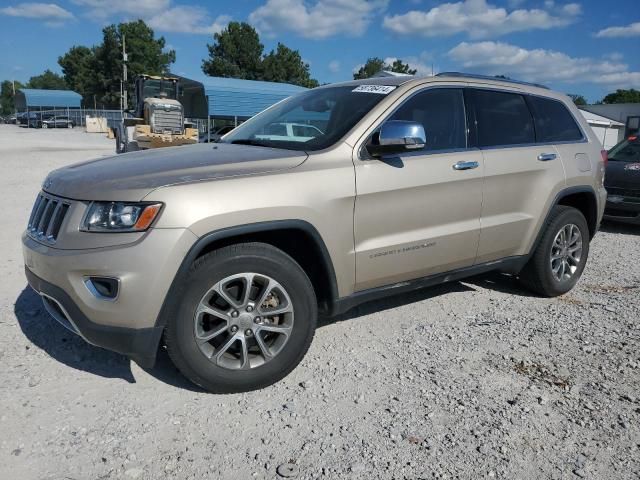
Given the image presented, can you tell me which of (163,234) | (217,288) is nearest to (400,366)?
(217,288)

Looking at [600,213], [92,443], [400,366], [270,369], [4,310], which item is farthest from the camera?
[600,213]

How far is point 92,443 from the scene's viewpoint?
2645 mm

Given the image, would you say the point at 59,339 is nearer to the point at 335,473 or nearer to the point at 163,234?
the point at 163,234

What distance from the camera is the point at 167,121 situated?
21.0 m

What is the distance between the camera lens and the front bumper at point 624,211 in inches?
323

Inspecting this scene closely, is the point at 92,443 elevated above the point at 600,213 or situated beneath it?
situated beneath

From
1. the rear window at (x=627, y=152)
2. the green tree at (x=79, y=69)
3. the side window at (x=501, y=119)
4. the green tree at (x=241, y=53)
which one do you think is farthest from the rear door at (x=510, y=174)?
the green tree at (x=79, y=69)

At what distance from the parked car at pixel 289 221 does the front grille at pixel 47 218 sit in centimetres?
2

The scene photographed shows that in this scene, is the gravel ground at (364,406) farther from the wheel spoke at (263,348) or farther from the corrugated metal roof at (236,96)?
the corrugated metal roof at (236,96)

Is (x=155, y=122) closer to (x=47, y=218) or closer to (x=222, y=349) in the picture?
(x=47, y=218)

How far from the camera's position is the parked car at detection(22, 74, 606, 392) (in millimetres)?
2738

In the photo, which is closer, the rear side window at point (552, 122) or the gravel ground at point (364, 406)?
the gravel ground at point (364, 406)

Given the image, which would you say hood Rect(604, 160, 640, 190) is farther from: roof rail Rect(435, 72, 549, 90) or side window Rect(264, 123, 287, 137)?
side window Rect(264, 123, 287, 137)

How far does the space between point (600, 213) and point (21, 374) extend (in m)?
5.01
